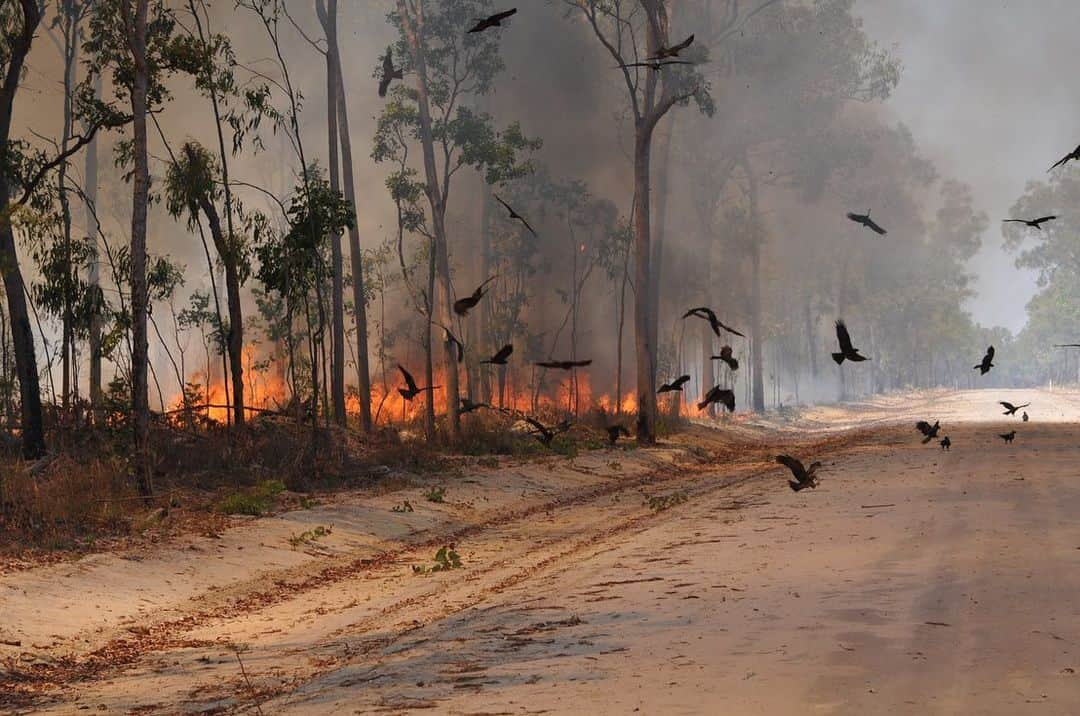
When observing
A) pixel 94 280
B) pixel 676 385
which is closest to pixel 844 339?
pixel 676 385

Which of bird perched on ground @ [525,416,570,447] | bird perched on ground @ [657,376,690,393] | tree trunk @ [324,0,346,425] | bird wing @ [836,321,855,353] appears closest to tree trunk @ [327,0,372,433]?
tree trunk @ [324,0,346,425]

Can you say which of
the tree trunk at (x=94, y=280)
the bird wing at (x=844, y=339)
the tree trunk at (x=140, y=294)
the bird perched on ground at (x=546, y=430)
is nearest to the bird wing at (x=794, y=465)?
the bird wing at (x=844, y=339)

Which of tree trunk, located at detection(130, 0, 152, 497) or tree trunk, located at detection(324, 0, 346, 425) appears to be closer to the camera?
tree trunk, located at detection(130, 0, 152, 497)

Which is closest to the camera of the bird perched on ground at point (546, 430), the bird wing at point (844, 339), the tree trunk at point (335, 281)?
the bird wing at point (844, 339)

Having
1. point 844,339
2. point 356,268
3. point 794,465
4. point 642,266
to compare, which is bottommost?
point 794,465

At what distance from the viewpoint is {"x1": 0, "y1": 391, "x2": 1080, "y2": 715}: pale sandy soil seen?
25.0 feet

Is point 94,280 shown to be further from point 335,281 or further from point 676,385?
point 676,385

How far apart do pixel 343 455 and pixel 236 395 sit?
2.25m

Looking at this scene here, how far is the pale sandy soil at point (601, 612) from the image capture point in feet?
25.0

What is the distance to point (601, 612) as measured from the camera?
1028 cm

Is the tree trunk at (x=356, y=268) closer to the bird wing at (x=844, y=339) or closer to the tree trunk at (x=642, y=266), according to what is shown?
the tree trunk at (x=642, y=266)

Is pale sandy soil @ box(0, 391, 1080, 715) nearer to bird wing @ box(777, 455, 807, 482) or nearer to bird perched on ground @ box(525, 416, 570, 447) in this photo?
bird wing @ box(777, 455, 807, 482)

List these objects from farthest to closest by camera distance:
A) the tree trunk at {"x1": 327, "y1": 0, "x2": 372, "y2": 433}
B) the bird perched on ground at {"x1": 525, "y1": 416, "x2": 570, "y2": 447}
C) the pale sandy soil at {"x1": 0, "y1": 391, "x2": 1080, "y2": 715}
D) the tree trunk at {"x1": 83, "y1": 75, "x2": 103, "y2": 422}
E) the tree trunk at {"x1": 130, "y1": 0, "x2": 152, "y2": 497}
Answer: the tree trunk at {"x1": 327, "y1": 0, "x2": 372, "y2": 433} < the tree trunk at {"x1": 83, "y1": 75, "x2": 103, "y2": 422} < the tree trunk at {"x1": 130, "y1": 0, "x2": 152, "y2": 497} < the bird perched on ground at {"x1": 525, "y1": 416, "x2": 570, "y2": 447} < the pale sandy soil at {"x1": 0, "y1": 391, "x2": 1080, "y2": 715}

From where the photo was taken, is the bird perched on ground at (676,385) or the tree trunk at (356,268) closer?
the bird perched on ground at (676,385)
